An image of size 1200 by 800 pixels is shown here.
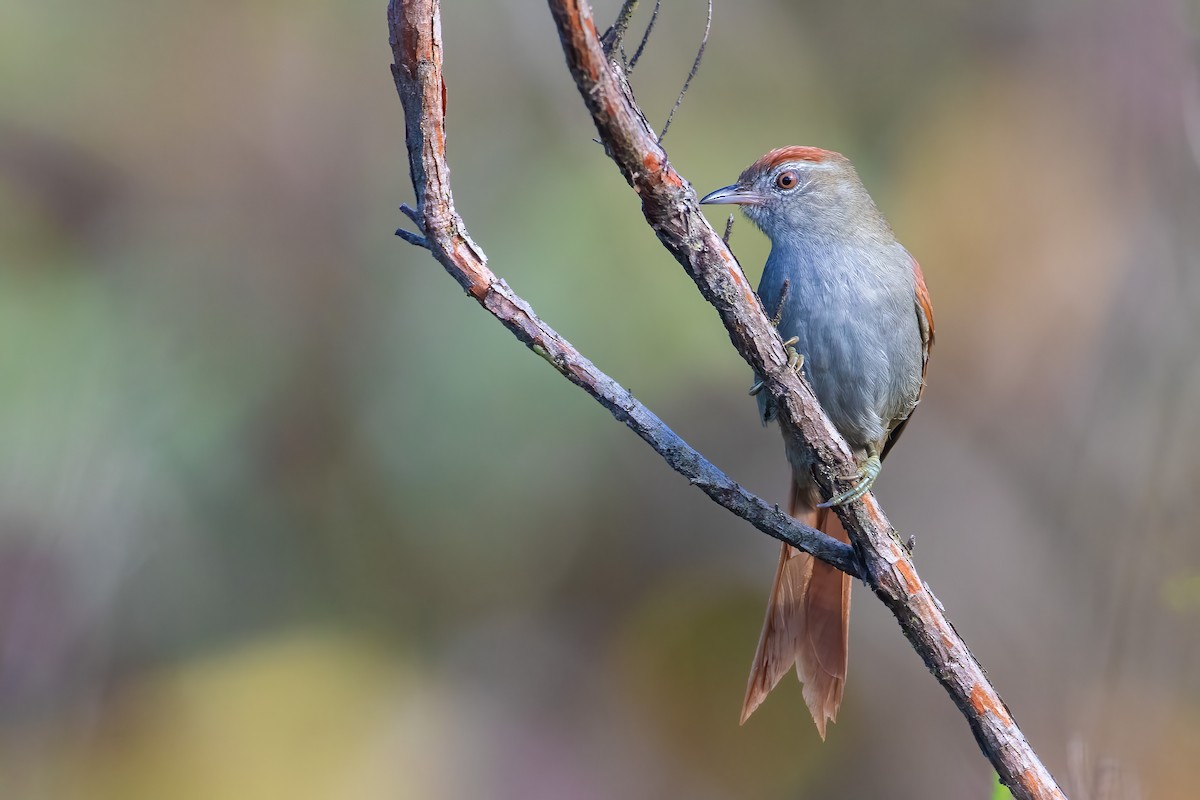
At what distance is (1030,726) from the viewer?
505 centimetres

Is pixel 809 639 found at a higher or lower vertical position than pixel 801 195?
lower

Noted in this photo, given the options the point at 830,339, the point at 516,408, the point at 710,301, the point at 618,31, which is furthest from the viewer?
the point at 516,408

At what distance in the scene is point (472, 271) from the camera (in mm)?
2100

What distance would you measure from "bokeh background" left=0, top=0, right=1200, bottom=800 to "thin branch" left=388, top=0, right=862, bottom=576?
3151 mm

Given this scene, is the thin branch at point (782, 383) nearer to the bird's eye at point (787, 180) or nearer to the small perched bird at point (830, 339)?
the small perched bird at point (830, 339)

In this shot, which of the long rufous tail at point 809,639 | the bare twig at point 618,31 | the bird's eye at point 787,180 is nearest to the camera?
the bare twig at point 618,31

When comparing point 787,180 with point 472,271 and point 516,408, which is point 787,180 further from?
point 516,408

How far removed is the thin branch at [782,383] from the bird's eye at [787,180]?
1.40m

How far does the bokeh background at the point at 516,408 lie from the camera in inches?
223

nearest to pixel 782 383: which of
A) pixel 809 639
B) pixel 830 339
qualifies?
pixel 830 339

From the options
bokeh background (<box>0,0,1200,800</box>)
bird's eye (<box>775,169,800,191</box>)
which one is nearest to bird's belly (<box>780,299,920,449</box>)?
bird's eye (<box>775,169,800,191</box>)

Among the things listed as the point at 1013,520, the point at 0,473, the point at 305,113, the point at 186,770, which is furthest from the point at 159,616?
the point at 1013,520

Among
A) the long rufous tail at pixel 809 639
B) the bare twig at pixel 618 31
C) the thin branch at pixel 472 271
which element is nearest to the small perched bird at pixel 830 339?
the long rufous tail at pixel 809 639

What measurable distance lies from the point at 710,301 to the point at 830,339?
106cm
